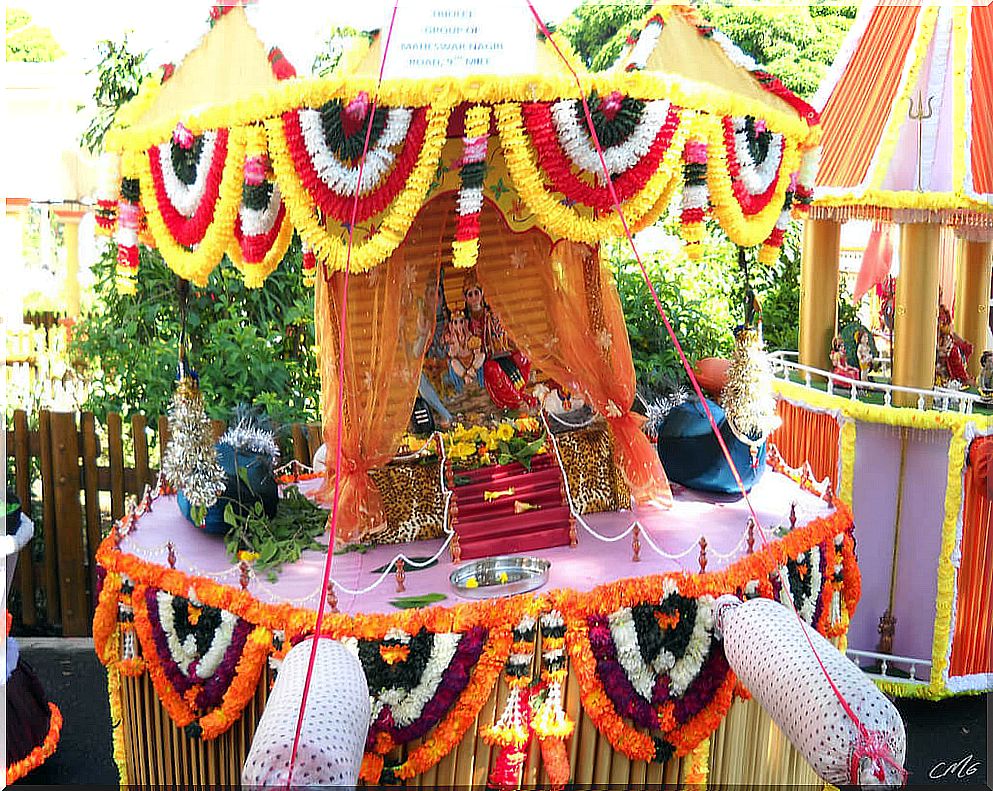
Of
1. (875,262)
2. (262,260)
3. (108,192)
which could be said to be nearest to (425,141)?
(262,260)

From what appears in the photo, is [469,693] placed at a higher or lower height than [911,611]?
Result: higher

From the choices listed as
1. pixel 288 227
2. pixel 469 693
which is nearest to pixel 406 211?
pixel 288 227

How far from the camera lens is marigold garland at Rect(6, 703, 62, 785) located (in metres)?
5.62

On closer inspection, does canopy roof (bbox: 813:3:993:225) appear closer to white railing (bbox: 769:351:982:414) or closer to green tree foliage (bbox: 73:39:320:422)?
white railing (bbox: 769:351:982:414)

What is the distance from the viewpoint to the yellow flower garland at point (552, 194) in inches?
170

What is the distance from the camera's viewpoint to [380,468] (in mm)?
5578

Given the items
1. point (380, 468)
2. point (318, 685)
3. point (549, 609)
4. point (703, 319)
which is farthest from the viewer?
point (703, 319)

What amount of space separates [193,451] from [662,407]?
2722 millimetres

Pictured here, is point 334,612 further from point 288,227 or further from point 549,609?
point 288,227

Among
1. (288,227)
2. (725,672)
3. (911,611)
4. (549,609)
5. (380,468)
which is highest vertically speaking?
(288,227)

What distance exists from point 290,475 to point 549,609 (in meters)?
2.49

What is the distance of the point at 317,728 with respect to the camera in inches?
129

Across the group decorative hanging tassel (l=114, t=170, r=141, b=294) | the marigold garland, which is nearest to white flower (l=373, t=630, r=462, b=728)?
decorative hanging tassel (l=114, t=170, r=141, b=294)

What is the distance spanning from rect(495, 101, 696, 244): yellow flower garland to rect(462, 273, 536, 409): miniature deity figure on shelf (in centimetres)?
154
